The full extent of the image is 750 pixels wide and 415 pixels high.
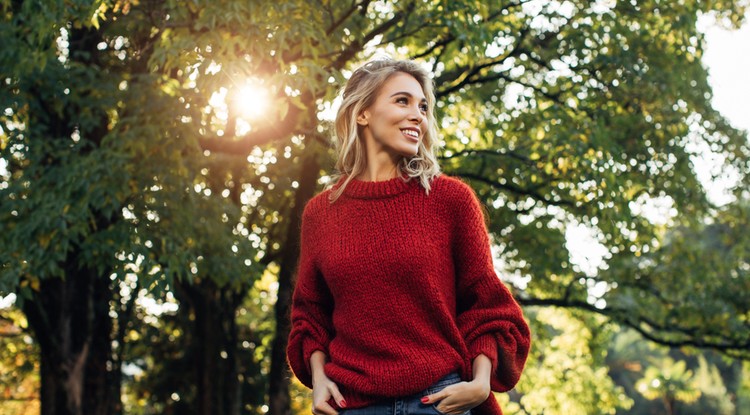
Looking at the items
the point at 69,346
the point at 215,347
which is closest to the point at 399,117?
the point at 69,346

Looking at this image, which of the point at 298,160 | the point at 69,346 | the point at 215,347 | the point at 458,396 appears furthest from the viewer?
the point at 215,347

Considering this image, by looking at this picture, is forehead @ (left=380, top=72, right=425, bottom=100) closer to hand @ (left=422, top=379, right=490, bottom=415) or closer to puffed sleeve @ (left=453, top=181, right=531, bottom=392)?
puffed sleeve @ (left=453, top=181, right=531, bottom=392)

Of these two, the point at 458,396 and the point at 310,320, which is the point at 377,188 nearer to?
the point at 310,320

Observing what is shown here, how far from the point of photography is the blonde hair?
3.14 meters

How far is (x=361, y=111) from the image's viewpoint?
10.6ft

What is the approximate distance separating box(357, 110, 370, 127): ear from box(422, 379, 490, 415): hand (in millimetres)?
1029

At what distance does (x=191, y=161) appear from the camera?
10.0m

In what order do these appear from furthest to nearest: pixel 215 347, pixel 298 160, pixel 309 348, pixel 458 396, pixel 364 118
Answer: pixel 215 347, pixel 298 160, pixel 364 118, pixel 309 348, pixel 458 396

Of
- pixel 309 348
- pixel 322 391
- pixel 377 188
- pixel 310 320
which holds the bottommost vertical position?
pixel 322 391

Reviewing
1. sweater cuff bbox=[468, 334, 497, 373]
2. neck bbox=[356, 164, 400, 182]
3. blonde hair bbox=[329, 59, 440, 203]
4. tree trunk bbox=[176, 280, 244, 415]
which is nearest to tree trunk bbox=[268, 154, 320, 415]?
tree trunk bbox=[176, 280, 244, 415]

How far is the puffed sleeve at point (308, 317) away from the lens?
313cm

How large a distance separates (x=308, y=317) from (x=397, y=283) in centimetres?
43

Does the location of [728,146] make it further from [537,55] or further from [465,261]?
[465,261]

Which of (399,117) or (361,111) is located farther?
(361,111)
